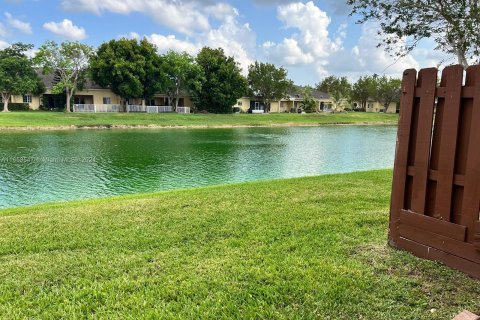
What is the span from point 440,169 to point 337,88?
9394 cm

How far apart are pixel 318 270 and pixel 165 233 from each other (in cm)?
241

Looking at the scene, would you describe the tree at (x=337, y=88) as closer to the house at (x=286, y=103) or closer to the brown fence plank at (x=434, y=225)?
the house at (x=286, y=103)

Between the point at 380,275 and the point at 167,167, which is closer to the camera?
the point at 380,275

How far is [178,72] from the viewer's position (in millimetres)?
54781

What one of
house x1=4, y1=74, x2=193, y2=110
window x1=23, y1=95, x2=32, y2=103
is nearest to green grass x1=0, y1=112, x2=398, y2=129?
house x1=4, y1=74, x2=193, y2=110

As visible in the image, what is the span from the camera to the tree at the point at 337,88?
277 feet

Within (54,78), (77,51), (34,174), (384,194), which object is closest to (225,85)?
(77,51)

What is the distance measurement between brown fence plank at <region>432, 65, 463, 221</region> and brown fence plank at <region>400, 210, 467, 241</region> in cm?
7

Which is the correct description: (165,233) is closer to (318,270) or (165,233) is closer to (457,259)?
(318,270)

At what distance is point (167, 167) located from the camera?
739 inches

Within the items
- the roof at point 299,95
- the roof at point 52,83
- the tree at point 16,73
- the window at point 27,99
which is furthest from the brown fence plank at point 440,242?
the roof at point 299,95

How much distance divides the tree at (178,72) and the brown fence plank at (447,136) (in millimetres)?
52726

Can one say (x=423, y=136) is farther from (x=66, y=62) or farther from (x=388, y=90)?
(x=388, y=90)

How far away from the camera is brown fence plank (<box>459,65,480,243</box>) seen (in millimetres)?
3441
